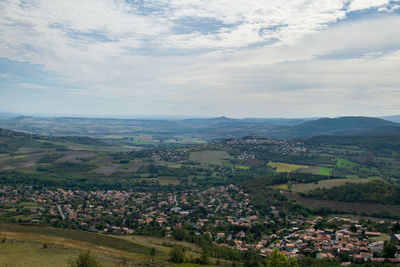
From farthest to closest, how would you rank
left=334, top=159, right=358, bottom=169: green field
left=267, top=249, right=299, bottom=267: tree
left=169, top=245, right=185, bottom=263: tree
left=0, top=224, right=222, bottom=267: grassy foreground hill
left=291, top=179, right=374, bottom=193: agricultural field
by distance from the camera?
left=334, top=159, right=358, bottom=169: green field → left=291, top=179, right=374, bottom=193: agricultural field → left=169, top=245, right=185, bottom=263: tree → left=267, top=249, right=299, bottom=267: tree → left=0, top=224, right=222, bottom=267: grassy foreground hill

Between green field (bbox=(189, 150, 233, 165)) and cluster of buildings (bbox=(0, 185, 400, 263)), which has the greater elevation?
green field (bbox=(189, 150, 233, 165))

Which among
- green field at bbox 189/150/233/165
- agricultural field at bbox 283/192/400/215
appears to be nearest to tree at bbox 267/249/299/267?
agricultural field at bbox 283/192/400/215

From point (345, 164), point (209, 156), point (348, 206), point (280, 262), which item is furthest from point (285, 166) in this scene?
point (280, 262)

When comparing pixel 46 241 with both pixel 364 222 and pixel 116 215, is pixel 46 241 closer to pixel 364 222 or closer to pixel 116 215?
Answer: pixel 116 215

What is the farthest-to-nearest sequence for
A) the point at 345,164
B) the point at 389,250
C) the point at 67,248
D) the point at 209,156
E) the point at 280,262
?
the point at 209,156 < the point at 345,164 < the point at 389,250 < the point at 67,248 < the point at 280,262

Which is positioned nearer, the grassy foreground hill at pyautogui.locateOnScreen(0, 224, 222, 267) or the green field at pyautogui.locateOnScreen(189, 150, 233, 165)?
the grassy foreground hill at pyautogui.locateOnScreen(0, 224, 222, 267)

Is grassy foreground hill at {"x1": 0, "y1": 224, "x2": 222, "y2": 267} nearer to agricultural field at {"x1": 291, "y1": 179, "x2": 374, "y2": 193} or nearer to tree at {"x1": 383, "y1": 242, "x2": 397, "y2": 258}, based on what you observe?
tree at {"x1": 383, "y1": 242, "x2": 397, "y2": 258}

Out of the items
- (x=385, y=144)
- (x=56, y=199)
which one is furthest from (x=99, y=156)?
(x=385, y=144)

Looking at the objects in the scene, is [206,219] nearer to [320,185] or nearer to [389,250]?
[389,250]
